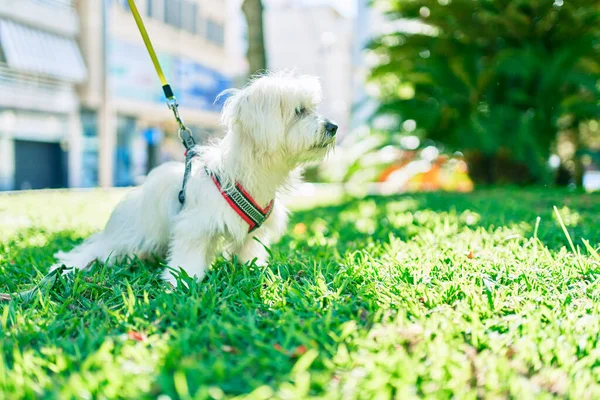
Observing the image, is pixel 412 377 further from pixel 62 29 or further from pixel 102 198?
pixel 62 29

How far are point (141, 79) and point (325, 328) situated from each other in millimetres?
25779

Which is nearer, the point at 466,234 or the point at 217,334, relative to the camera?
the point at 217,334

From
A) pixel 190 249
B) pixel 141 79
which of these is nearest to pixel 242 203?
pixel 190 249

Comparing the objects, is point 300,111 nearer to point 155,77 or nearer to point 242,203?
point 242,203

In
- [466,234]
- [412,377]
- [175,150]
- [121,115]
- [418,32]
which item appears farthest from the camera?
[175,150]

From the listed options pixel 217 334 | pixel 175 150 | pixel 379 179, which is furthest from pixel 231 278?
pixel 175 150

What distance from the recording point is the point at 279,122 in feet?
10.4

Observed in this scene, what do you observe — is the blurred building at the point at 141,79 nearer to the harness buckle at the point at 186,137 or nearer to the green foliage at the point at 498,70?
the green foliage at the point at 498,70

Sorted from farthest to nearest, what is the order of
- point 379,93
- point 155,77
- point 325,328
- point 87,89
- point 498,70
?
point 155,77
point 87,89
point 379,93
point 498,70
point 325,328

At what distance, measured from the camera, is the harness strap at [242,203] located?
3193 millimetres

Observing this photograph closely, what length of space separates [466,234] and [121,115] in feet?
79.8

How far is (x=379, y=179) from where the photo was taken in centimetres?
1181

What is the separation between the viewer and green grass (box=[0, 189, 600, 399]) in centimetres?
182

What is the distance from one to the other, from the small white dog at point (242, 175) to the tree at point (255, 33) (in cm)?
509
